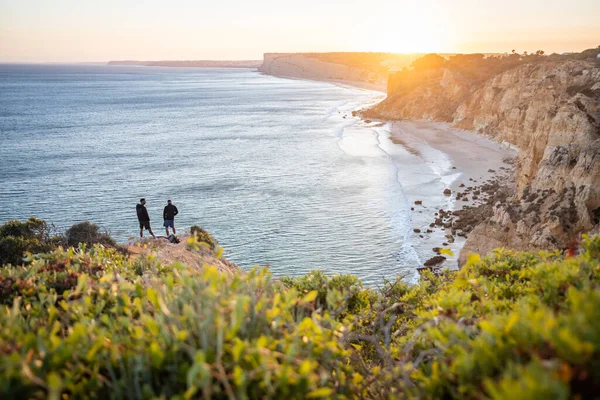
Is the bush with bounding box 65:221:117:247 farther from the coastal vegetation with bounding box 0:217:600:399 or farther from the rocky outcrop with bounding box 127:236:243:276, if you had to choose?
the coastal vegetation with bounding box 0:217:600:399

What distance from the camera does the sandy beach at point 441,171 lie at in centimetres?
2669

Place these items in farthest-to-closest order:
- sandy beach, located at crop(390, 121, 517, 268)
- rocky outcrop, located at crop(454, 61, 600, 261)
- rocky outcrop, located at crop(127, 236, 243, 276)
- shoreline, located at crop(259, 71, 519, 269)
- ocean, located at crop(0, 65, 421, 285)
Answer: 1. sandy beach, located at crop(390, 121, 517, 268)
2. shoreline, located at crop(259, 71, 519, 269)
3. ocean, located at crop(0, 65, 421, 285)
4. rocky outcrop, located at crop(454, 61, 600, 261)
5. rocky outcrop, located at crop(127, 236, 243, 276)

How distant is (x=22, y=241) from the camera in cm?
1434

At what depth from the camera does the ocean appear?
25.6 meters

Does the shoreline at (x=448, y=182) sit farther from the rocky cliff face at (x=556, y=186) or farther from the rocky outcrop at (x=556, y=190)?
the rocky outcrop at (x=556, y=190)

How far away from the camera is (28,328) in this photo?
3.93 metres

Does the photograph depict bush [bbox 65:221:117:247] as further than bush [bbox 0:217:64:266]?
Yes

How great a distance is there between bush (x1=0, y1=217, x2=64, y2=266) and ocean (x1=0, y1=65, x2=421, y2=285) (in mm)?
6756

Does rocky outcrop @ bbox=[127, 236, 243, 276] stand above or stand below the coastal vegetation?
below

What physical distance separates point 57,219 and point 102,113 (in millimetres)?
67291

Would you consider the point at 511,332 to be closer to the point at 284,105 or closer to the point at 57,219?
the point at 57,219

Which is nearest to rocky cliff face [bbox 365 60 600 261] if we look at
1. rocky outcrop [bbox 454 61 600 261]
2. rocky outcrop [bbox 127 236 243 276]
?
rocky outcrop [bbox 454 61 600 261]

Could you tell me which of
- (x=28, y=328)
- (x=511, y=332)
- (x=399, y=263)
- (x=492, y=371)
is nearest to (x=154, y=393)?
(x=28, y=328)

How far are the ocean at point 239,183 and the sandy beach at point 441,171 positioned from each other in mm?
982
